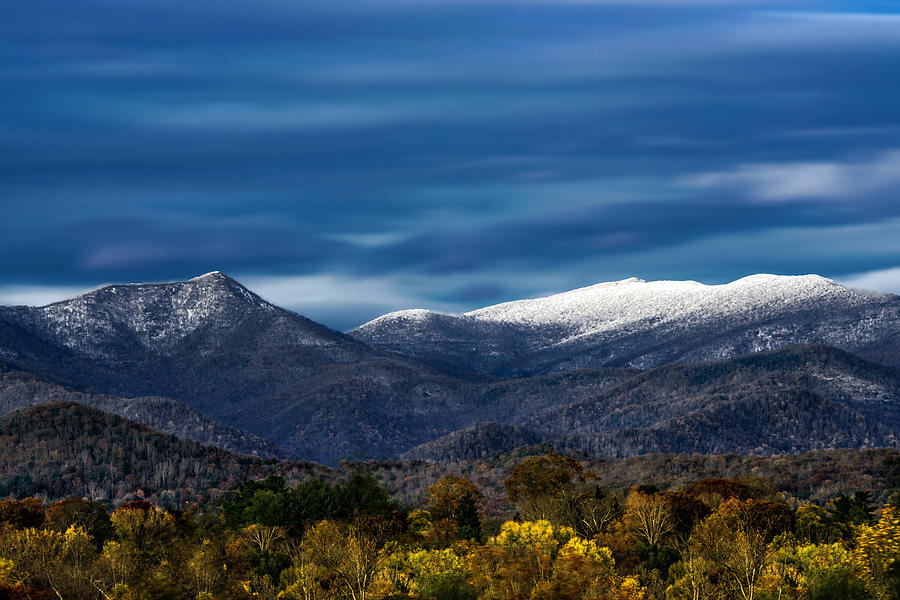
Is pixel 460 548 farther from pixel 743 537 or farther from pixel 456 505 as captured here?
pixel 456 505

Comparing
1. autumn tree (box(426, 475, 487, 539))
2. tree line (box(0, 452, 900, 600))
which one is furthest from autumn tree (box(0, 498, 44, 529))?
autumn tree (box(426, 475, 487, 539))

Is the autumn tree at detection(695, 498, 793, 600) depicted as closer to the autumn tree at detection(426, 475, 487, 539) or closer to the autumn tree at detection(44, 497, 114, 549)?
the autumn tree at detection(426, 475, 487, 539)

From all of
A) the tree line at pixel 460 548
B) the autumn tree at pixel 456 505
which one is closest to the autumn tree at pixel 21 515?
the tree line at pixel 460 548

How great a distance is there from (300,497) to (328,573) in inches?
1762

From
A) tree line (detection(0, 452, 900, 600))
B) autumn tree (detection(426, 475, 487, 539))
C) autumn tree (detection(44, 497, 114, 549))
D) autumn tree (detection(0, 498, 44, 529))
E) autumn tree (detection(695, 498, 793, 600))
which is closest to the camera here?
tree line (detection(0, 452, 900, 600))

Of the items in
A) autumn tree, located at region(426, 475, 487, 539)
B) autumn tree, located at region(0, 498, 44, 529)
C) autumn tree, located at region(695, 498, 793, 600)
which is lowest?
autumn tree, located at region(695, 498, 793, 600)

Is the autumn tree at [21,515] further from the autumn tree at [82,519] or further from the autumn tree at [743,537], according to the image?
the autumn tree at [743,537]

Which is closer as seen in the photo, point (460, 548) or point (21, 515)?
point (460, 548)

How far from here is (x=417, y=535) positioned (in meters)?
137

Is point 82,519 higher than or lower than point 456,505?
higher

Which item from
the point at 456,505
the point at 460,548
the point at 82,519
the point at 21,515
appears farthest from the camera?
the point at 456,505

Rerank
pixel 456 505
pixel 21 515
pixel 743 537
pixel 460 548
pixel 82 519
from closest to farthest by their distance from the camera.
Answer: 1. pixel 743 537
2. pixel 460 548
3. pixel 82 519
4. pixel 21 515
5. pixel 456 505

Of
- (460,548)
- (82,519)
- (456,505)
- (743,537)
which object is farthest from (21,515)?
(743,537)

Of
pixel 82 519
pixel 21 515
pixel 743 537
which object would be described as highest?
pixel 21 515
